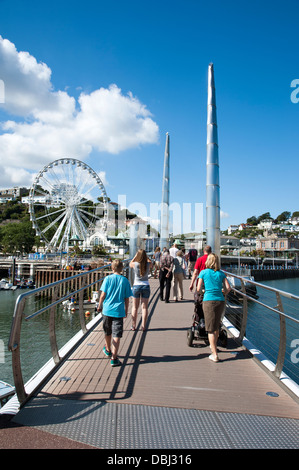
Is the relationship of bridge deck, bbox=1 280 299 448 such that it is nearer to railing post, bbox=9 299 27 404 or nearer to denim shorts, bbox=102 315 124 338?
railing post, bbox=9 299 27 404

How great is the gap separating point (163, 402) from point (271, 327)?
6884 millimetres

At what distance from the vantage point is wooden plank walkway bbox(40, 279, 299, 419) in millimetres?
3668

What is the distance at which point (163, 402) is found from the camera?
362cm

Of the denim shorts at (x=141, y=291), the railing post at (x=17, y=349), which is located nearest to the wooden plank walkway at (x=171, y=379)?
the railing post at (x=17, y=349)

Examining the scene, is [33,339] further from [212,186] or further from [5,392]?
[212,186]

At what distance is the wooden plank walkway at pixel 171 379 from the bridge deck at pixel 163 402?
0.04 ft

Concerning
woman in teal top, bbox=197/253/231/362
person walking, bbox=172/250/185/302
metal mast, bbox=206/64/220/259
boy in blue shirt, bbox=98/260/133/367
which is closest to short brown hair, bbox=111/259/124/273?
boy in blue shirt, bbox=98/260/133/367

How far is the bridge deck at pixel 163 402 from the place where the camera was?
117 inches

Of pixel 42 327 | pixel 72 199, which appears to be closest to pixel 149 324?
pixel 42 327

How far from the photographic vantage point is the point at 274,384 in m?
4.29

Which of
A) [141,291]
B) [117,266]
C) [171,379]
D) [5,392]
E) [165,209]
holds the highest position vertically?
[165,209]

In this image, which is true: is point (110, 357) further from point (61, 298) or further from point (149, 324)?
point (149, 324)

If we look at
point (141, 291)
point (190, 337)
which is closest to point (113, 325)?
point (190, 337)
